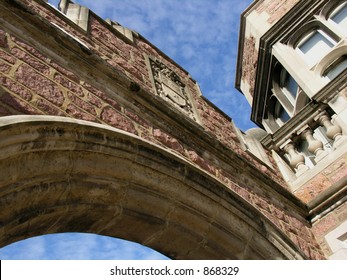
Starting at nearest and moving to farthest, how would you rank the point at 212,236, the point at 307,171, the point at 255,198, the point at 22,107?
the point at 22,107 < the point at 212,236 < the point at 255,198 < the point at 307,171

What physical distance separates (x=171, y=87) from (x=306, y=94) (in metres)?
2.34

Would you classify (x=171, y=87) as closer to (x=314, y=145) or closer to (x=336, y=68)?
(x=314, y=145)

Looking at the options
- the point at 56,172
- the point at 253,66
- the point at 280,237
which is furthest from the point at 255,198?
the point at 253,66

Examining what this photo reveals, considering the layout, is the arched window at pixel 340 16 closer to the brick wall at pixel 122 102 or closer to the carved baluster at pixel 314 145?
the carved baluster at pixel 314 145

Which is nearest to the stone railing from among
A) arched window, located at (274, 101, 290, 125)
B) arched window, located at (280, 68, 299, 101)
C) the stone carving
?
arched window, located at (280, 68, 299, 101)

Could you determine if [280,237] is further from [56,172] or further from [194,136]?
[56,172]

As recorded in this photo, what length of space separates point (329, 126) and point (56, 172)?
3.69m

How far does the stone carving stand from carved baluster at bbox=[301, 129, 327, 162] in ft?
5.10

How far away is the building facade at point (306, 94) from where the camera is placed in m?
5.16

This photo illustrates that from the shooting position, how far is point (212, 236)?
405 cm

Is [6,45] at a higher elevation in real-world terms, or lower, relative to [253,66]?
lower

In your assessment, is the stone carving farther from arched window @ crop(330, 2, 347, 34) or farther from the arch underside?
arched window @ crop(330, 2, 347, 34)

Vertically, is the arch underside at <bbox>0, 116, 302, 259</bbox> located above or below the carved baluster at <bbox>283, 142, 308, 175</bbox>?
below

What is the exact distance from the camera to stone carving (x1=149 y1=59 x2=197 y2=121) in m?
5.06
